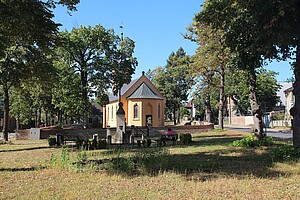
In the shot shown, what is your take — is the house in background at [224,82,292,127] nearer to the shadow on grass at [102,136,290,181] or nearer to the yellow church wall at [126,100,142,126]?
the yellow church wall at [126,100,142,126]

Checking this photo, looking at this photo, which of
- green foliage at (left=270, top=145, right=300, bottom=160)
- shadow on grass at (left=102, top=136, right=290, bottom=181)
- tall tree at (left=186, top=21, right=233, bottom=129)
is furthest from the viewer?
tall tree at (left=186, top=21, right=233, bottom=129)

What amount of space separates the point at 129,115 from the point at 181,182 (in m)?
47.0

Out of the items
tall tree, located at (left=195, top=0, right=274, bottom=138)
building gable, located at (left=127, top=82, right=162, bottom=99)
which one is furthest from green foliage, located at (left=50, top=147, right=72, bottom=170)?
building gable, located at (left=127, top=82, right=162, bottom=99)

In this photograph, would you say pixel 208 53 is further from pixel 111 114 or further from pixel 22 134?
pixel 111 114

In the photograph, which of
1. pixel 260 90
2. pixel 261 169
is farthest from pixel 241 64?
pixel 260 90

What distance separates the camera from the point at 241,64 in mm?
18641

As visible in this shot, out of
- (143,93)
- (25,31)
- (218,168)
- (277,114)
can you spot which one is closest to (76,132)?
(25,31)

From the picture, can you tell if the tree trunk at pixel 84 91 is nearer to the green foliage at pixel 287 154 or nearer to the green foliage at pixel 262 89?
the green foliage at pixel 287 154

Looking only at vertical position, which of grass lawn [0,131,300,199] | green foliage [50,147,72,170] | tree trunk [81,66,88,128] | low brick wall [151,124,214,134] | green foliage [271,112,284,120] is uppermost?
tree trunk [81,66,88,128]

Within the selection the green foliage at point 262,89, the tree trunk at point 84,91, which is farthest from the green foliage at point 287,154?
the green foliage at point 262,89

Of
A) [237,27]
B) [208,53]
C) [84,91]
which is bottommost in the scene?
[84,91]

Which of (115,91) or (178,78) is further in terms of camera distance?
(178,78)

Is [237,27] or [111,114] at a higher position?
[237,27]

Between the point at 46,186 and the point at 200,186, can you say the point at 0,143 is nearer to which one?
the point at 46,186
